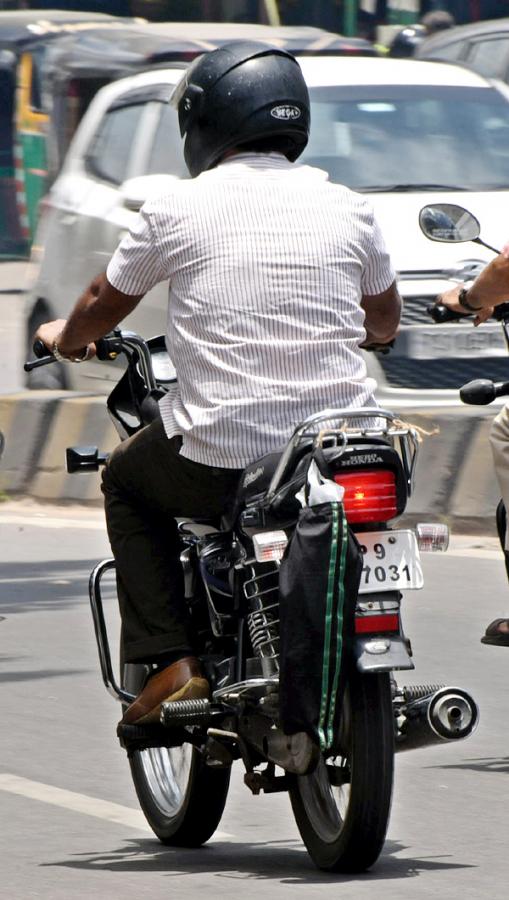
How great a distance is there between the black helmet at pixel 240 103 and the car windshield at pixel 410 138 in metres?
6.47

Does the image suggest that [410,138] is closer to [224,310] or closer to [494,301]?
[494,301]

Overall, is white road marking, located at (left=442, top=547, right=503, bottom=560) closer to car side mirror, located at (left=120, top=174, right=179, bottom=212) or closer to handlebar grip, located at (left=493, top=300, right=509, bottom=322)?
car side mirror, located at (left=120, top=174, right=179, bottom=212)

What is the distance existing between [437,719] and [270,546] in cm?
50

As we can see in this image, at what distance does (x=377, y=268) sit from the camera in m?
5.09

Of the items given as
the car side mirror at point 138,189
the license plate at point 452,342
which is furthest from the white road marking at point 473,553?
the car side mirror at point 138,189

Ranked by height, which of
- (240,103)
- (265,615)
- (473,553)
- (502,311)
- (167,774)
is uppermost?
(240,103)

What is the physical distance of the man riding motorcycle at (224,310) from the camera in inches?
191

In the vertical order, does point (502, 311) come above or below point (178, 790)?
above

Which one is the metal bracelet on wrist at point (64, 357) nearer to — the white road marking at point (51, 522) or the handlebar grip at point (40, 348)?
the handlebar grip at point (40, 348)

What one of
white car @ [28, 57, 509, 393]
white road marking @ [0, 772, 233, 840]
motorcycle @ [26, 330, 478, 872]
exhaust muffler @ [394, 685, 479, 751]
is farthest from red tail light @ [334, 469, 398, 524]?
→ white car @ [28, 57, 509, 393]

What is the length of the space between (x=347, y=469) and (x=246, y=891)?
0.93 meters

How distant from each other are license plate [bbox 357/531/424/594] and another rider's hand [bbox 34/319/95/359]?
Answer: 0.94m

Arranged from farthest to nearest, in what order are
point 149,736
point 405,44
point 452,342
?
point 405,44 < point 452,342 < point 149,736

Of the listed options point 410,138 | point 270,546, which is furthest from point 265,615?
point 410,138
